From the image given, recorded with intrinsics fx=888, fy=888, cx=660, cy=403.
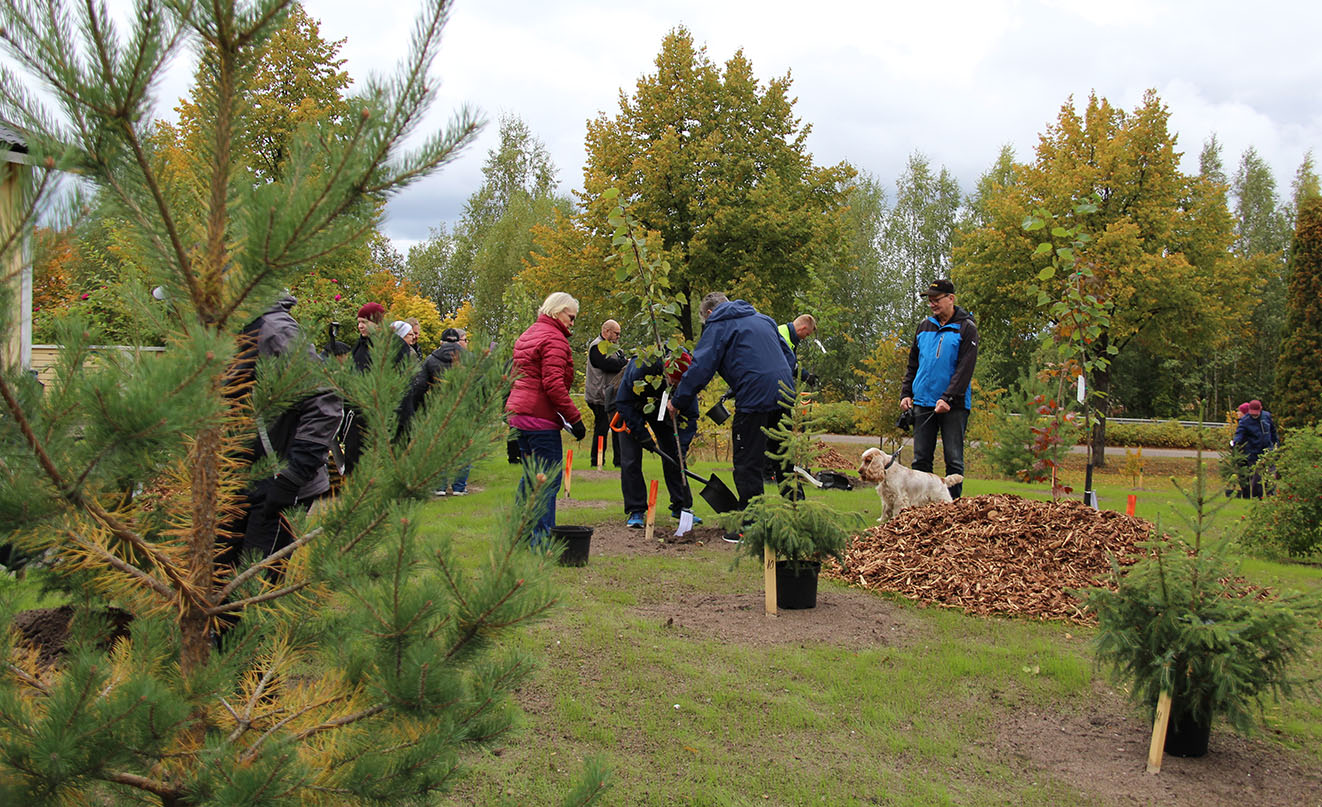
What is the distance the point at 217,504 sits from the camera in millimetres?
2150

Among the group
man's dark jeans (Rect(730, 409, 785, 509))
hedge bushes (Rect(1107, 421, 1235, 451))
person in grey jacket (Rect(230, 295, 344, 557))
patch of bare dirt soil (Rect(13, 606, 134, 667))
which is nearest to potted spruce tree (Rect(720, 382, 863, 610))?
man's dark jeans (Rect(730, 409, 785, 509))

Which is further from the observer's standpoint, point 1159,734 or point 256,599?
point 1159,734

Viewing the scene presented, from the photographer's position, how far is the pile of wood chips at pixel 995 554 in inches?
242

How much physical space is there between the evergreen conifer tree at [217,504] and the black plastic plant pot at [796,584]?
12.6 ft

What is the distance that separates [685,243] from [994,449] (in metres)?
12.0

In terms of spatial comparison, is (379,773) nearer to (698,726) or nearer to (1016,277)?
(698,726)

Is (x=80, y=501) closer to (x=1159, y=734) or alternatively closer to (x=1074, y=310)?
(x=1159, y=734)

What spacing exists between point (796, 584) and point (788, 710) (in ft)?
5.60

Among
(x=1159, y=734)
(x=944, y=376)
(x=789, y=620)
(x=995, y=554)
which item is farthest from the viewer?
(x=944, y=376)

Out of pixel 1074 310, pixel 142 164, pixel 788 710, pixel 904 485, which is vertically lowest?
pixel 788 710

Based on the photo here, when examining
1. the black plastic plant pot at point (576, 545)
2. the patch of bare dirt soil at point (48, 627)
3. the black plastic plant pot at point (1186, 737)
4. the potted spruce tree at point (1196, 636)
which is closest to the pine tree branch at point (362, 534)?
the patch of bare dirt soil at point (48, 627)

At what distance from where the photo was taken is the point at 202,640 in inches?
82.7

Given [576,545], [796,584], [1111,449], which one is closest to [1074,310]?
[796,584]

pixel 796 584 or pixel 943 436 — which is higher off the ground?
pixel 943 436
